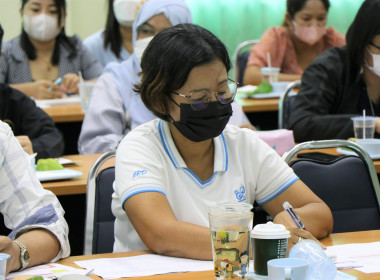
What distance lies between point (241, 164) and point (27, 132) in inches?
53.2

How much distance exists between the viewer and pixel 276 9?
6.91 meters

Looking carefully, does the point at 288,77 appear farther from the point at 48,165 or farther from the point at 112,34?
the point at 48,165

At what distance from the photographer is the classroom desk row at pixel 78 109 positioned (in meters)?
3.94

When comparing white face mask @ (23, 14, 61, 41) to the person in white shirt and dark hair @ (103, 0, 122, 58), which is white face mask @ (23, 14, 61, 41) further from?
the person in white shirt

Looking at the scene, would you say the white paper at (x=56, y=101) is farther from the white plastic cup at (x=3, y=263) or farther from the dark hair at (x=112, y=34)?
the white plastic cup at (x=3, y=263)

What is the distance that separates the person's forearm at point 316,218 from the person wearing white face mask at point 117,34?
11.3 ft

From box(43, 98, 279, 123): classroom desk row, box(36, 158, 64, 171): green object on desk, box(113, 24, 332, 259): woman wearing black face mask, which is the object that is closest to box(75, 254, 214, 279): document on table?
box(113, 24, 332, 259): woman wearing black face mask

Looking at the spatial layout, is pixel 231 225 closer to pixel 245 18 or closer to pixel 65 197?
pixel 65 197

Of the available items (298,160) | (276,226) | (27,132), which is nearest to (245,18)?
(27,132)

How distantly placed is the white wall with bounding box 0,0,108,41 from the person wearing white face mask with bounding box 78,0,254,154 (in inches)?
123

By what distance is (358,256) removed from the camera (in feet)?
5.49

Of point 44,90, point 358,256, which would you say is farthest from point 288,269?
point 44,90

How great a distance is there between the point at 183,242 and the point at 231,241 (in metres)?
0.31

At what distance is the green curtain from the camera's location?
6.82 m
